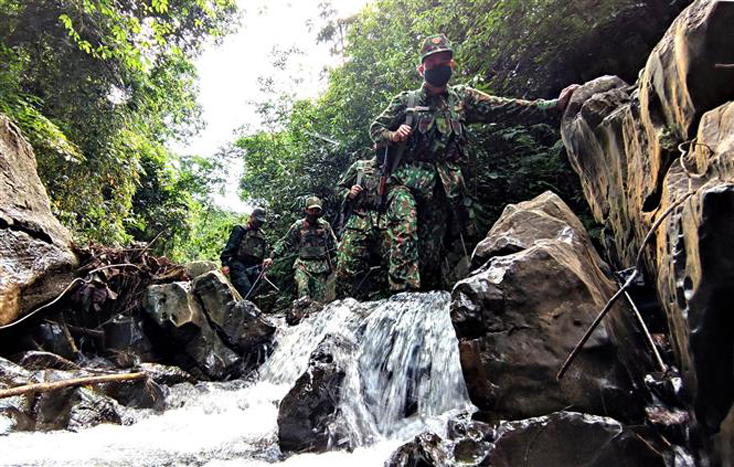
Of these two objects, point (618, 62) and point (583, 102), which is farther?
point (618, 62)

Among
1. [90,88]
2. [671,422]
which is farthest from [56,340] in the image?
[90,88]

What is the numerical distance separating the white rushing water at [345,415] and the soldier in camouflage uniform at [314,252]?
4.49 metres

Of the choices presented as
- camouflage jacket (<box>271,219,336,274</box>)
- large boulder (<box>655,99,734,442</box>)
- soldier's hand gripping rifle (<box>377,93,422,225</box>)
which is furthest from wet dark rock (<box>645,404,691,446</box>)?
camouflage jacket (<box>271,219,336,274</box>)

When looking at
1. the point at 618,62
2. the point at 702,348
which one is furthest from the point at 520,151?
the point at 702,348

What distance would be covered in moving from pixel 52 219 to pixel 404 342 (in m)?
4.73

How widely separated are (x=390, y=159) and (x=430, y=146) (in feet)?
1.97

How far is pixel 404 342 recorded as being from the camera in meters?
3.70

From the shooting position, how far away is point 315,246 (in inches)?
364

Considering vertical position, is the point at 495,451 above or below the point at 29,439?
above

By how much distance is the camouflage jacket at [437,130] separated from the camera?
17.7 feet

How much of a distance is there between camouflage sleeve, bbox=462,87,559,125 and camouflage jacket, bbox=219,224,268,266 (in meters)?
6.24

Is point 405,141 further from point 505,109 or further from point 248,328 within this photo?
point 248,328

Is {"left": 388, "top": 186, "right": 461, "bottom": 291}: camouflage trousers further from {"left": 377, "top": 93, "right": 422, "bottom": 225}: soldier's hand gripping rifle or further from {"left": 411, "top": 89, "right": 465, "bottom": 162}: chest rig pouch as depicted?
{"left": 411, "top": 89, "right": 465, "bottom": 162}: chest rig pouch

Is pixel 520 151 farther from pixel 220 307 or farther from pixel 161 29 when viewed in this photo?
pixel 161 29
